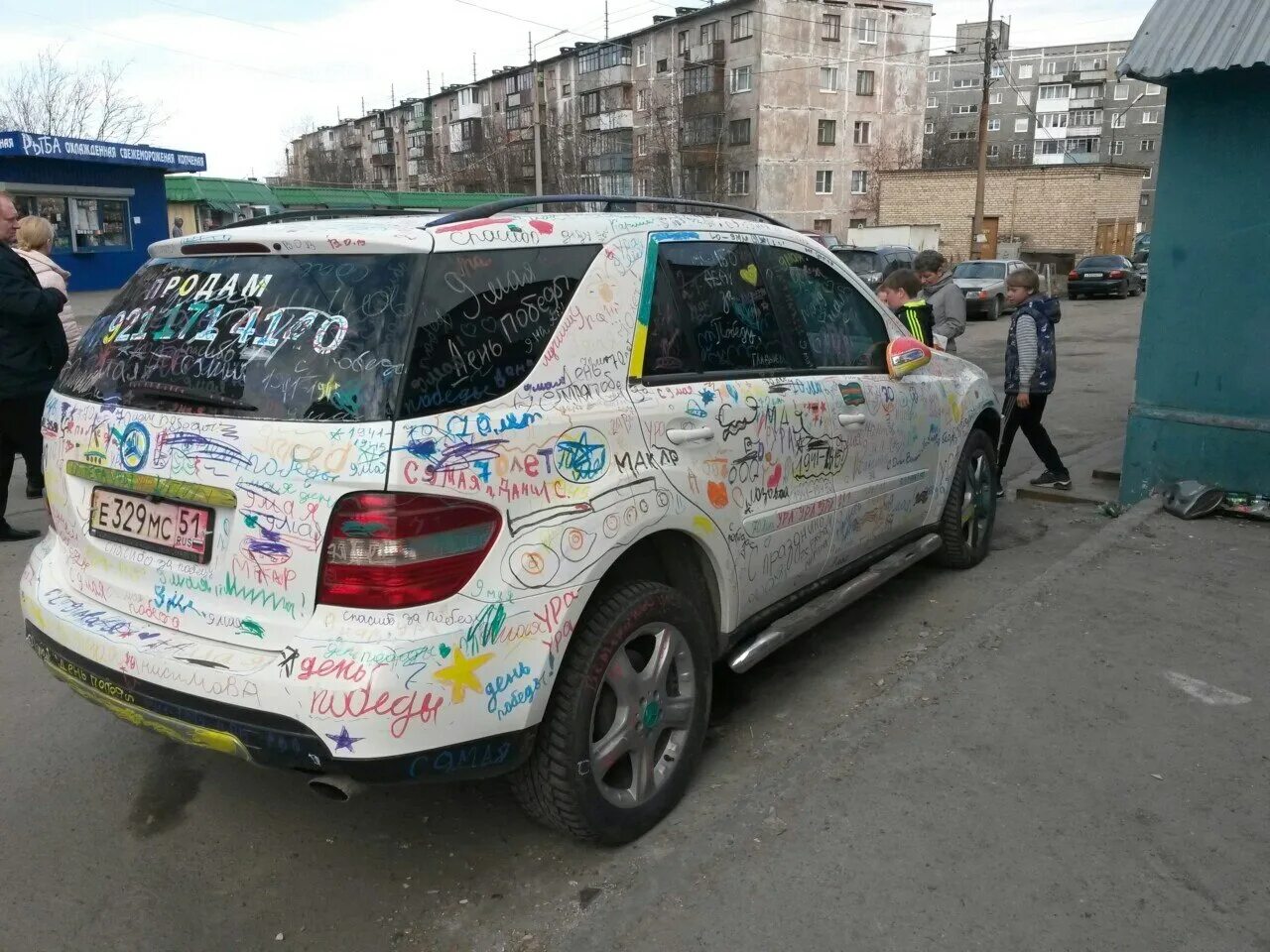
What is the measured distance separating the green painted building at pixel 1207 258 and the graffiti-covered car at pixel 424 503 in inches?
A: 154

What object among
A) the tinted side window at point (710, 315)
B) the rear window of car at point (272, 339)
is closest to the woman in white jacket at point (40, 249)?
the rear window of car at point (272, 339)

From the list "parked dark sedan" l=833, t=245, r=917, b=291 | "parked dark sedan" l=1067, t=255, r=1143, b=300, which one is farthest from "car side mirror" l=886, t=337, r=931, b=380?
"parked dark sedan" l=1067, t=255, r=1143, b=300

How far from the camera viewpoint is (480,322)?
2.60 meters

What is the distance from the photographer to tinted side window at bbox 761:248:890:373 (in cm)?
389

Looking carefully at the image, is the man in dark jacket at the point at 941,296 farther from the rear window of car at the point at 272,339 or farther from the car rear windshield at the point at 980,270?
the car rear windshield at the point at 980,270

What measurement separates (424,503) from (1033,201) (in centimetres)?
5021

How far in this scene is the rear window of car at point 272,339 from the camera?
2.45 metres

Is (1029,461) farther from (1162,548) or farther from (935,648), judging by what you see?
(935,648)

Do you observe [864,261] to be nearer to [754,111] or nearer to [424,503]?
[424,503]

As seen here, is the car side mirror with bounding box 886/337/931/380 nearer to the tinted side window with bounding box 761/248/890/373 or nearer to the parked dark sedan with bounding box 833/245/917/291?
the tinted side window with bounding box 761/248/890/373

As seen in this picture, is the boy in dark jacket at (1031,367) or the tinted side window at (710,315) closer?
the tinted side window at (710,315)

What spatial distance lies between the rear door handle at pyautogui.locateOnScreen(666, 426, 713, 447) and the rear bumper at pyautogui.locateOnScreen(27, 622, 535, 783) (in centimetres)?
96

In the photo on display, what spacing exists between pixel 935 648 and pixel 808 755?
1.16 m

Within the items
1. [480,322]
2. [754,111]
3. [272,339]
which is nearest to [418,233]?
[480,322]
